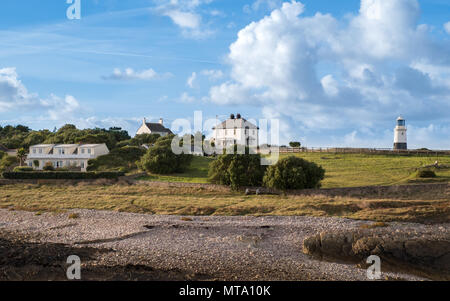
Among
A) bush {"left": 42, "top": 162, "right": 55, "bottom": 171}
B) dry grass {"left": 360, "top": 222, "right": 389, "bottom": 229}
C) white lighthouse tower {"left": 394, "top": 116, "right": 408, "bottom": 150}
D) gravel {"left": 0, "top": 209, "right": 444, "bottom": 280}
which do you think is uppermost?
white lighthouse tower {"left": 394, "top": 116, "right": 408, "bottom": 150}

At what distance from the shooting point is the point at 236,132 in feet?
258

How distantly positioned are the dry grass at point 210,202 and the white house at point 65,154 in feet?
50.9

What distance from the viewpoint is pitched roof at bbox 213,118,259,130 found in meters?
78.8

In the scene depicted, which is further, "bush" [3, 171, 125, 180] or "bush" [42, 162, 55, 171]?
"bush" [42, 162, 55, 171]

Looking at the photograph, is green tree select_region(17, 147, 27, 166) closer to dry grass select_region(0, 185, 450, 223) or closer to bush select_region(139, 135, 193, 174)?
dry grass select_region(0, 185, 450, 223)

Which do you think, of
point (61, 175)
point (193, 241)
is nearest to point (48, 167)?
point (61, 175)

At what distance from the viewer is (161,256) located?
60.6 ft

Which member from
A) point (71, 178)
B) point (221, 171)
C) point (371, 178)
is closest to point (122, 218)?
point (221, 171)

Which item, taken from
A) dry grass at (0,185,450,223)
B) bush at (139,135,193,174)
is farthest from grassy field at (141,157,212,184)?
dry grass at (0,185,450,223)

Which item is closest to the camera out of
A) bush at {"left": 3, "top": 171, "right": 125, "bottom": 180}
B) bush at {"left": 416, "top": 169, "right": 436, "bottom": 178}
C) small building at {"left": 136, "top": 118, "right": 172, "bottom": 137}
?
bush at {"left": 416, "top": 169, "right": 436, "bottom": 178}

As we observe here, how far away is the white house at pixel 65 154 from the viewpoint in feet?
206

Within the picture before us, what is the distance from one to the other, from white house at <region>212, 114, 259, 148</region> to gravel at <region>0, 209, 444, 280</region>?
47.4 m

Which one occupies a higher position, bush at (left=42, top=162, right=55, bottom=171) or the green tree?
the green tree

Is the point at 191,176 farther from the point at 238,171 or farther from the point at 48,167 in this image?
the point at 48,167
